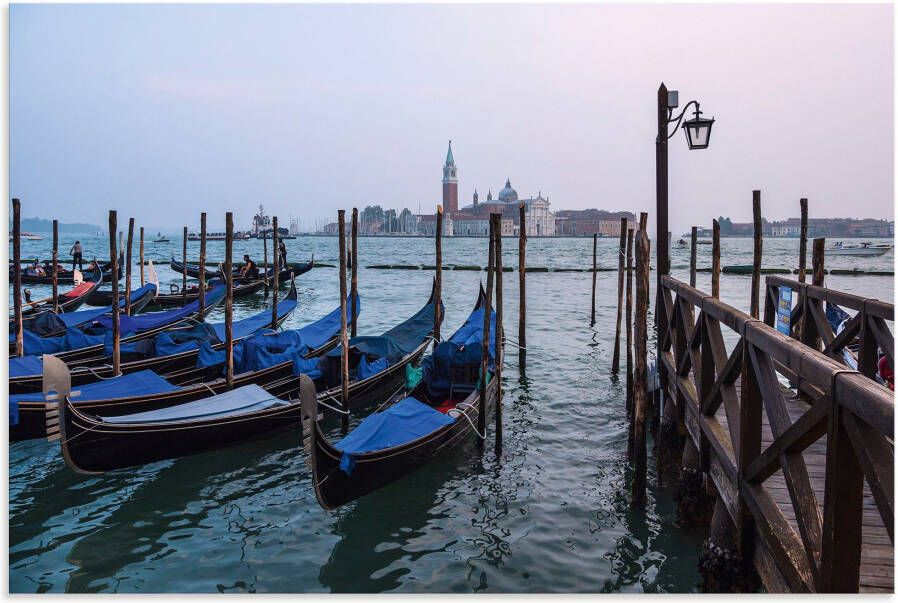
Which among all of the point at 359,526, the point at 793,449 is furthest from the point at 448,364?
the point at 793,449

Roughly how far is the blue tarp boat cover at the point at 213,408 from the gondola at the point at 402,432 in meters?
0.95

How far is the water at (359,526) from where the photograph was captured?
3631 millimetres

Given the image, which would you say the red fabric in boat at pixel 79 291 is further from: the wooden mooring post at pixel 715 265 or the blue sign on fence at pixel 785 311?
the blue sign on fence at pixel 785 311

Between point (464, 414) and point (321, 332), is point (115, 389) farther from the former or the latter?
point (321, 332)

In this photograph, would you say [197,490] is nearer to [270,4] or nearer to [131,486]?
[131,486]

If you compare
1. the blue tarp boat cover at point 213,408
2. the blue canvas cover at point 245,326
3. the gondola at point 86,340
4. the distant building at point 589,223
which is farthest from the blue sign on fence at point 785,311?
the distant building at point 589,223

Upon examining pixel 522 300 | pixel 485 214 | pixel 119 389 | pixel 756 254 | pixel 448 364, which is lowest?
pixel 119 389

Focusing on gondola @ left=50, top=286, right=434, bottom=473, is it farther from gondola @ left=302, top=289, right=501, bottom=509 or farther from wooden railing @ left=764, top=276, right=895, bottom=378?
wooden railing @ left=764, top=276, right=895, bottom=378

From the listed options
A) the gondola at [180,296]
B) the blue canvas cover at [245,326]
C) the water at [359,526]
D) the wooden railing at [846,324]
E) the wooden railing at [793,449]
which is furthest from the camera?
the gondola at [180,296]

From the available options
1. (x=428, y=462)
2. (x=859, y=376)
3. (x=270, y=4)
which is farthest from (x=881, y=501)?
(x=428, y=462)

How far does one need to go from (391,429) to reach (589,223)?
359 ft

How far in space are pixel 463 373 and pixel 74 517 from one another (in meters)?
3.35

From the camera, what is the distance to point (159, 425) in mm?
4953

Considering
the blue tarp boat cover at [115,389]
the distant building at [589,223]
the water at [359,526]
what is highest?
the distant building at [589,223]
